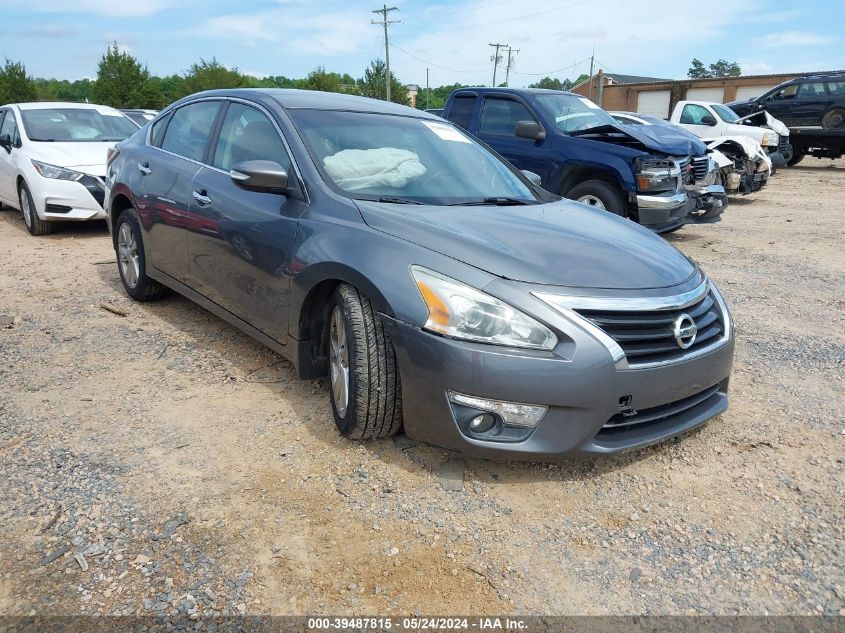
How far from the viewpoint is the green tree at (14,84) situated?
40.6 metres

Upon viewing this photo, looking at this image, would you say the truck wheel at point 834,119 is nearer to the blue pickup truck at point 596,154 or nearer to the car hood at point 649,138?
the blue pickup truck at point 596,154

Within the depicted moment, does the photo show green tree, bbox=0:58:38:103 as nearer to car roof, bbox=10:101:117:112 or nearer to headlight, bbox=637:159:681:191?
car roof, bbox=10:101:117:112

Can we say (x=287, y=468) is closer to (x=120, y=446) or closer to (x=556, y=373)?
(x=120, y=446)

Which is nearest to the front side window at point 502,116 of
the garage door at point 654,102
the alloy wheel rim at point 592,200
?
the alloy wheel rim at point 592,200

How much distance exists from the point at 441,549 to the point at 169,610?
90 cm

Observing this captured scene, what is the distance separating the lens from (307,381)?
12.6 ft

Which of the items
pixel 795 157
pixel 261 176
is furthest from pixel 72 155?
pixel 795 157

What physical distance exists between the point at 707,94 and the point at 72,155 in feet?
138

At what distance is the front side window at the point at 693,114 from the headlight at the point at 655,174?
7756mm

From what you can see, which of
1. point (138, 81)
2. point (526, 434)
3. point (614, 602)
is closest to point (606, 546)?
point (614, 602)

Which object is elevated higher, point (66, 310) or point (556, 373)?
point (556, 373)

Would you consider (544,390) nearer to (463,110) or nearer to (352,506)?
(352,506)

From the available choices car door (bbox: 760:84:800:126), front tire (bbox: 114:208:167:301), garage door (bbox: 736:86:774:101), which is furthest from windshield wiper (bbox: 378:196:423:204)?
garage door (bbox: 736:86:774:101)

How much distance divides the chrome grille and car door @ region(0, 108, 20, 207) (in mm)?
8324
